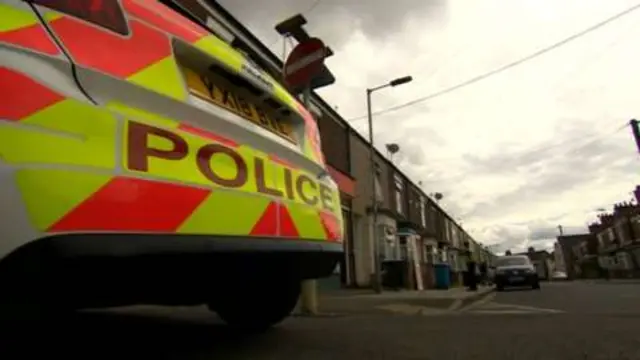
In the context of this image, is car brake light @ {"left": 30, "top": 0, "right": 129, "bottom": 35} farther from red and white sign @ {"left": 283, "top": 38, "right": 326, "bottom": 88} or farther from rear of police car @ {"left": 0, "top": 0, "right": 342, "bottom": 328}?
red and white sign @ {"left": 283, "top": 38, "right": 326, "bottom": 88}

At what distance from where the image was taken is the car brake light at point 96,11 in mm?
1987

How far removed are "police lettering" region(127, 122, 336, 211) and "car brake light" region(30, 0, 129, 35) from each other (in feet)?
1.30

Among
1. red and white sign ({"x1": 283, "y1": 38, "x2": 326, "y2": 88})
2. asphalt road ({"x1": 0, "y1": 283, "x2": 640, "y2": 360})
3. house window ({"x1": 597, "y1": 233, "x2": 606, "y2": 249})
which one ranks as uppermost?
house window ({"x1": 597, "y1": 233, "x2": 606, "y2": 249})

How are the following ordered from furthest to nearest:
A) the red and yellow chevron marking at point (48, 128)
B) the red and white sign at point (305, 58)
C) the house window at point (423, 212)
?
the house window at point (423, 212) < the red and white sign at point (305, 58) < the red and yellow chevron marking at point (48, 128)

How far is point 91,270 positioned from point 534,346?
3.01 metres

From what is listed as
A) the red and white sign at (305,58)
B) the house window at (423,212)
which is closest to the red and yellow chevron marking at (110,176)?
the red and white sign at (305,58)

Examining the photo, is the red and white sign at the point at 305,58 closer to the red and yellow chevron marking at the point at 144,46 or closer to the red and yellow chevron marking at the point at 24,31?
the red and yellow chevron marking at the point at 144,46

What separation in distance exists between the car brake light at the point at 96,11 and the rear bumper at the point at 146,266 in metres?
0.79

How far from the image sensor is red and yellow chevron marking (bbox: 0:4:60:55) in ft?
5.88

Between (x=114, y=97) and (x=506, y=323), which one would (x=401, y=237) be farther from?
(x=114, y=97)

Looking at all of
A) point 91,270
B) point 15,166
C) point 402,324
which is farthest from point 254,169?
point 402,324

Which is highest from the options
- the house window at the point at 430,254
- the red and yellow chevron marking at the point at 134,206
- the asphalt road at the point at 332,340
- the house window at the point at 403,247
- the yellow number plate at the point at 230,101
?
the house window at the point at 430,254

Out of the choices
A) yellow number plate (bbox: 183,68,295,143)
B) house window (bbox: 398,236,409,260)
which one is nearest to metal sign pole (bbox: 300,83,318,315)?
yellow number plate (bbox: 183,68,295,143)

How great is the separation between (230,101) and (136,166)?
→ 813 millimetres
